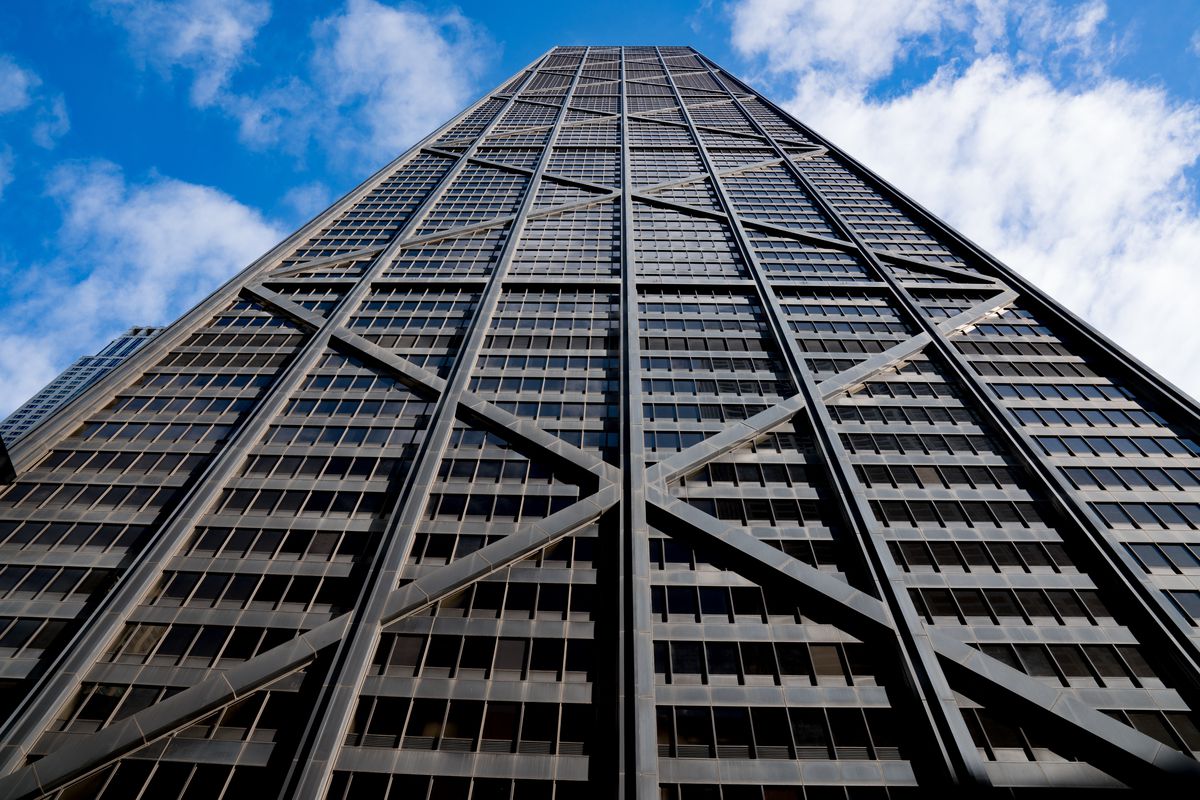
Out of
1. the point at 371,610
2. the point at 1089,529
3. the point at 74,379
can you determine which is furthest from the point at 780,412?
the point at 74,379

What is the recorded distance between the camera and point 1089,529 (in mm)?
24609

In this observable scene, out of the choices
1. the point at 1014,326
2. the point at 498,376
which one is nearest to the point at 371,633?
the point at 498,376

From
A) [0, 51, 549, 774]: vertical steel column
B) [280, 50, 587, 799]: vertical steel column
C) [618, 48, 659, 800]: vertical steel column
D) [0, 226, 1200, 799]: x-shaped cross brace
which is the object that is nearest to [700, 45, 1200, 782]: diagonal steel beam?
[0, 226, 1200, 799]: x-shaped cross brace

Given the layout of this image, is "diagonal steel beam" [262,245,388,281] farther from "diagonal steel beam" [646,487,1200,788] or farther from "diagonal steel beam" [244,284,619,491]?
"diagonal steel beam" [646,487,1200,788]

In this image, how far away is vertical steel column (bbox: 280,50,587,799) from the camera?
17.8 meters

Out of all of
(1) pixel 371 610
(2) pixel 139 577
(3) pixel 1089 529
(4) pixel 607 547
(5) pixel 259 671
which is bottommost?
(5) pixel 259 671

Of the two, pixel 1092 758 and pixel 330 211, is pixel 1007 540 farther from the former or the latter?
pixel 330 211

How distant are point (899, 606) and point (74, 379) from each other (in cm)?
14819

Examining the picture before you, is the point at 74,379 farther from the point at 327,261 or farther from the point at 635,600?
the point at 635,600

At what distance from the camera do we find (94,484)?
27.0 metres

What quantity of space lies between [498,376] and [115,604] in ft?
60.9

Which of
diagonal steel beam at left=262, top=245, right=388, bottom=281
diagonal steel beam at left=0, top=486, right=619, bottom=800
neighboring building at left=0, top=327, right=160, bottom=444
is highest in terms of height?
neighboring building at left=0, top=327, right=160, bottom=444

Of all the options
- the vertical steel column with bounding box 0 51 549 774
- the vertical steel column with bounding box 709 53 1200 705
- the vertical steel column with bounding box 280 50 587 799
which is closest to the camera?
the vertical steel column with bounding box 280 50 587 799

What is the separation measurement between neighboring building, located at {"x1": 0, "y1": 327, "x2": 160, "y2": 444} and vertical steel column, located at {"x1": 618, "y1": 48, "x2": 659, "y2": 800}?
115271 millimetres
